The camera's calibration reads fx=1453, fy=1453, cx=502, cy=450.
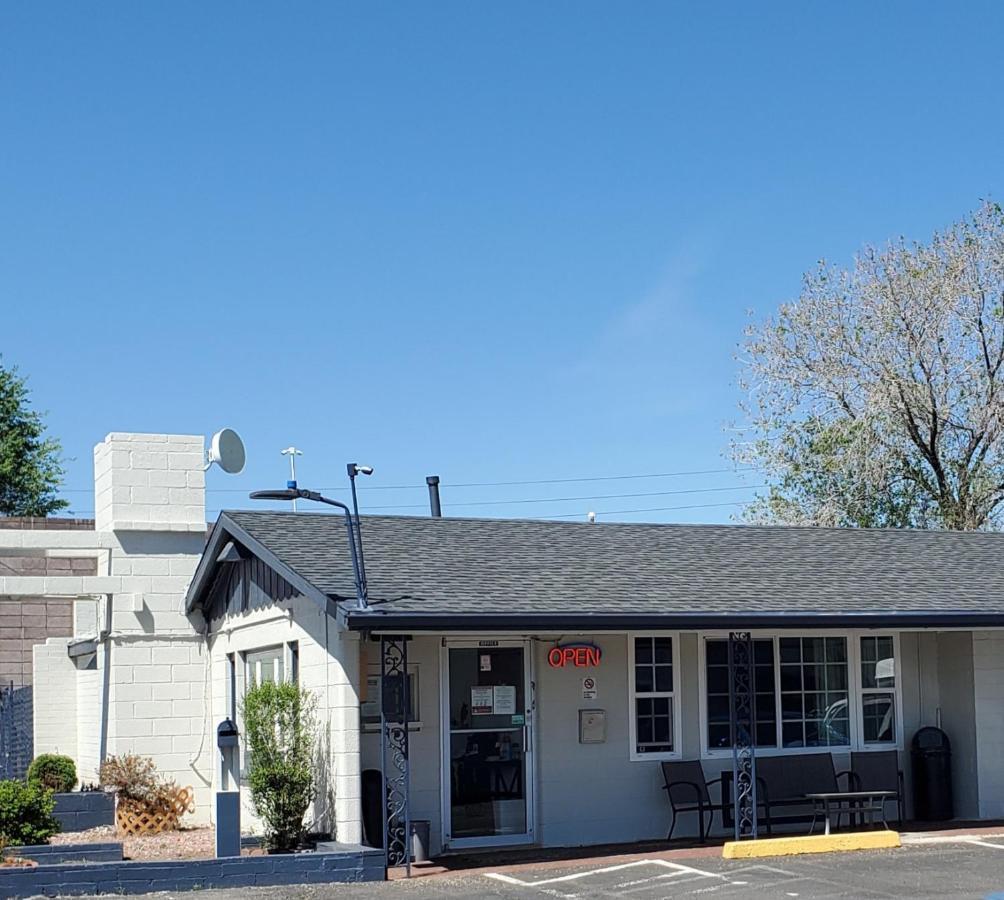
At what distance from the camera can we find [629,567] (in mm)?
16078

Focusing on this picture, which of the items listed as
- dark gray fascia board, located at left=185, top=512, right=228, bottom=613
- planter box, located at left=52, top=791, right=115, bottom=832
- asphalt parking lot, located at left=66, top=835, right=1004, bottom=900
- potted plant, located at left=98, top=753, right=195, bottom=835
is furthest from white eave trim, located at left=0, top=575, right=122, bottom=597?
asphalt parking lot, located at left=66, top=835, right=1004, bottom=900

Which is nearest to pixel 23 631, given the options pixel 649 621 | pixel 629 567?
pixel 629 567

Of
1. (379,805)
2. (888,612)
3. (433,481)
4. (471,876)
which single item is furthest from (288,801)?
(433,481)

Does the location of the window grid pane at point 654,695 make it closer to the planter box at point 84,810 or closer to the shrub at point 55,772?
the planter box at point 84,810

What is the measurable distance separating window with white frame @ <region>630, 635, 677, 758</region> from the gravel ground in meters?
4.63

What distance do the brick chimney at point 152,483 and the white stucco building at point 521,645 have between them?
1.1 inches

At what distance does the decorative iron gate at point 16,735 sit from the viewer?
20.7 meters

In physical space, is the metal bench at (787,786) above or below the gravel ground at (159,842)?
above

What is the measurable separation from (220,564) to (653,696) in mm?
5593

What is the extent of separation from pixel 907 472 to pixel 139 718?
63.3 feet

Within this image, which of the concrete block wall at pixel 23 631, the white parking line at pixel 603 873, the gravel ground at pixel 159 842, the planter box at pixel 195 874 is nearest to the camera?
the planter box at pixel 195 874

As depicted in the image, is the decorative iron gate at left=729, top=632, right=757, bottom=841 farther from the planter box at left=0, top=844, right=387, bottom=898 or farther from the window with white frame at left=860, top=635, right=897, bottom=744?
the planter box at left=0, top=844, right=387, bottom=898

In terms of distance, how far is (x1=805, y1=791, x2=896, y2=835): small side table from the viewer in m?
15.0

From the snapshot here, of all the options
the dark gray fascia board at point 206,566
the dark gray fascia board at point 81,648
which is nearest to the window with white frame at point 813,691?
the dark gray fascia board at point 206,566
